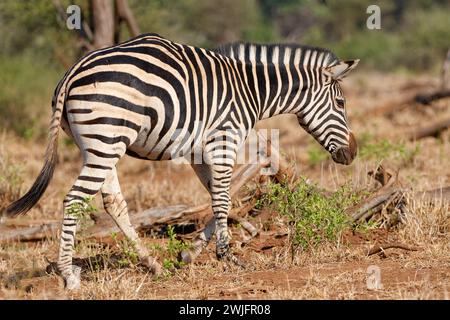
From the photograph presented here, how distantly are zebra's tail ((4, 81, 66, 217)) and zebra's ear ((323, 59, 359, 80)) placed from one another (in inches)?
103

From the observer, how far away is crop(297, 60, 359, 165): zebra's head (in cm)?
728

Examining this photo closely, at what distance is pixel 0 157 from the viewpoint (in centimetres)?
957

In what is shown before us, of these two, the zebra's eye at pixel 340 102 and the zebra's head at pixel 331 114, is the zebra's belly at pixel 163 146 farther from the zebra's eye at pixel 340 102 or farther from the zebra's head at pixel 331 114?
the zebra's eye at pixel 340 102

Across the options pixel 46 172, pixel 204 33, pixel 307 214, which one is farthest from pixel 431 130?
pixel 204 33

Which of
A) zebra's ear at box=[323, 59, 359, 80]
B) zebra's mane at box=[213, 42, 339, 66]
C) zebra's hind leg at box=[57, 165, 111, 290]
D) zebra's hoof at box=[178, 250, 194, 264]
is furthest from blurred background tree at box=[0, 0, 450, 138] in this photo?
zebra's hind leg at box=[57, 165, 111, 290]

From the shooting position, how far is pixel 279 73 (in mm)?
7160

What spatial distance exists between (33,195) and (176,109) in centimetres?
129

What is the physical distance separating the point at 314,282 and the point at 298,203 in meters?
1.17

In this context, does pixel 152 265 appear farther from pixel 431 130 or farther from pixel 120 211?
pixel 431 130

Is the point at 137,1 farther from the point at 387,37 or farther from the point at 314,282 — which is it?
the point at 387,37

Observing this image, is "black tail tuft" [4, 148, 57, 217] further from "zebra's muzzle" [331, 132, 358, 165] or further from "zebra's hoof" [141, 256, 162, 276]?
"zebra's muzzle" [331, 132, 358, 165]
